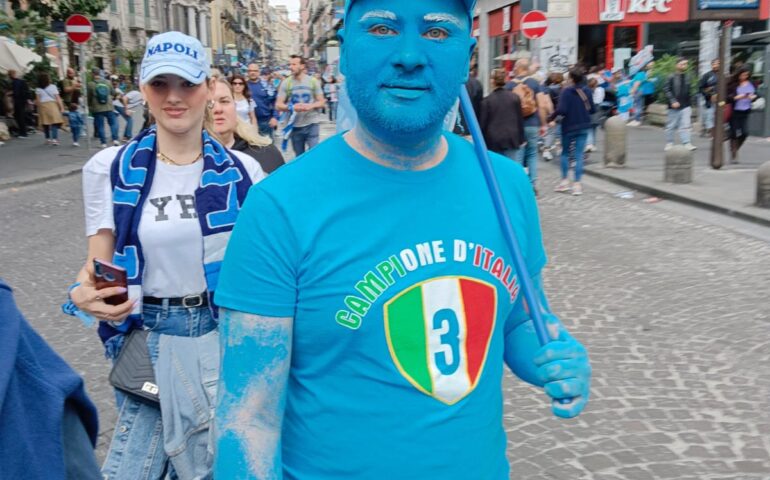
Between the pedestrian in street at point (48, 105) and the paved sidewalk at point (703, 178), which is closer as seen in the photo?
the paved sidewalk at point (703, 178)

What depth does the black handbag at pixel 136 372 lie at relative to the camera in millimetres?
2410

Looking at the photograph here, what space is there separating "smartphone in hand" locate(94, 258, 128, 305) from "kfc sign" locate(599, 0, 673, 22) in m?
27.3

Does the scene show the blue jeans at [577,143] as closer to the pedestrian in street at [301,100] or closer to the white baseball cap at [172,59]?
the pedestrian in street at [301,100]

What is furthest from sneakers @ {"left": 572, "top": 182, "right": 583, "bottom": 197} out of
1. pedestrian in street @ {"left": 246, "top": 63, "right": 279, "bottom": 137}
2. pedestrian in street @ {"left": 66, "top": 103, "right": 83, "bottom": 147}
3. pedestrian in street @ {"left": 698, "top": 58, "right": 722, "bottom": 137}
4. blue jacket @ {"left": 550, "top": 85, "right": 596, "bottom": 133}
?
pedestrian in street @ {"left": 66, "top": 103, "right": 83, "bottom": 147}

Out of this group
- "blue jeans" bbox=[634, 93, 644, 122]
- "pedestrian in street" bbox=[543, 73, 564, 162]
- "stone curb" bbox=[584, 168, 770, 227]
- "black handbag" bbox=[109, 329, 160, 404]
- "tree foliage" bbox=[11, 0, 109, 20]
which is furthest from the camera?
"blue jeans" bbox=[634, 93, 644, 122]

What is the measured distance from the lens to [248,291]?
4.22 ft

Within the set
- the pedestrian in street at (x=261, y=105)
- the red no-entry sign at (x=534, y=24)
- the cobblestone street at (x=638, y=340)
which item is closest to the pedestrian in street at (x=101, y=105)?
the pedestrian in street at (x=261, y=105)

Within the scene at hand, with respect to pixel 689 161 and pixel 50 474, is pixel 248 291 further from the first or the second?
pixel 689 161

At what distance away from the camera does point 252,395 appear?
1.31m

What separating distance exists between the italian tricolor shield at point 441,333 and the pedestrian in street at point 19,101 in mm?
22473

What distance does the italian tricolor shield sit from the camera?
4.39ft

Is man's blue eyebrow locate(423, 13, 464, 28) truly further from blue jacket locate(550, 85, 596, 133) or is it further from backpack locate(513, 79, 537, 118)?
blue jacket locate(550, 85, 596, 133)

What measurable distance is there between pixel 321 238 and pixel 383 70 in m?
0.30

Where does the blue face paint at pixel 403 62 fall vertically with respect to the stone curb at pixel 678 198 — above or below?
above
